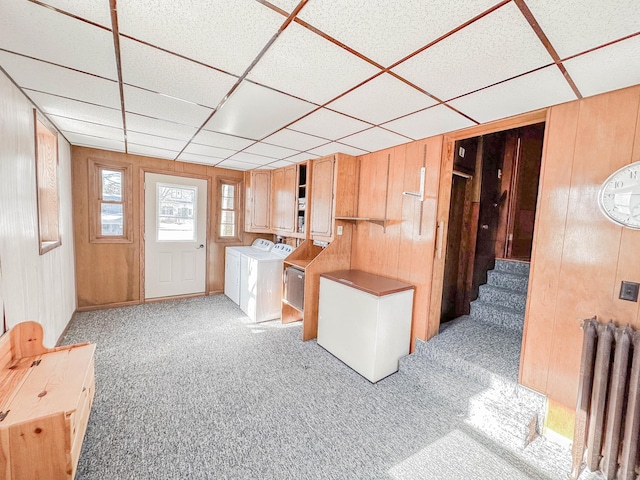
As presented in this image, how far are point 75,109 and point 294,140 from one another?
1.98 m

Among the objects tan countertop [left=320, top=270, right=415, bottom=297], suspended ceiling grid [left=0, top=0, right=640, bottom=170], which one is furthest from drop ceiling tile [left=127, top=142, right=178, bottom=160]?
tan countertop [left=320, top=270, right=415, bottom=297]

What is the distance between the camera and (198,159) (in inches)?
168

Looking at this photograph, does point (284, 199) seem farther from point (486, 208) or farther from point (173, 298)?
point (486, 208)

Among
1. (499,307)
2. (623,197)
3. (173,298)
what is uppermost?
(623,197)

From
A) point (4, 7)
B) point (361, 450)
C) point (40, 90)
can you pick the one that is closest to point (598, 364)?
point (361, 450)

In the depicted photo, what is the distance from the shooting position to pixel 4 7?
3.77ft

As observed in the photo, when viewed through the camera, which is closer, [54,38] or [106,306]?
[54,38]

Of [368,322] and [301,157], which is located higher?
[301,157]

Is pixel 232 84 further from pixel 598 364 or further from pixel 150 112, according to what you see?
pixel 598 364

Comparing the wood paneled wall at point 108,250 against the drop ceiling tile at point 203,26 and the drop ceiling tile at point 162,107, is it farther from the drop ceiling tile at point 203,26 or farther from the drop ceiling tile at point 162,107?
the drop ceiling tile at point 203,26

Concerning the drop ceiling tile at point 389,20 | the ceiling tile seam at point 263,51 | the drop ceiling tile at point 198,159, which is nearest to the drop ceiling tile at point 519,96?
the drop ceiling tile at point 389,20

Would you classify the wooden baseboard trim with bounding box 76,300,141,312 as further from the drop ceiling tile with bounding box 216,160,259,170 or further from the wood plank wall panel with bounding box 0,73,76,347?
the drop ceiling tile with bounding box 216,160,259,170

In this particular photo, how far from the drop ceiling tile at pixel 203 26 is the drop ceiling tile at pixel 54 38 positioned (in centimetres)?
22

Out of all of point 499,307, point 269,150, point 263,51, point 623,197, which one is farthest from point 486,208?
Answer: point 263,51
